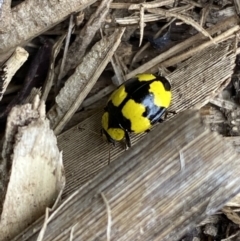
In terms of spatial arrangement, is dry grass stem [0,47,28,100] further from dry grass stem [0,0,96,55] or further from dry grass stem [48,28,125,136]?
dry grass stem [48,28,125,136]

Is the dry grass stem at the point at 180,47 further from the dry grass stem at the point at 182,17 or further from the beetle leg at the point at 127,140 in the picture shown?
the beetle leg at the point at 127,140

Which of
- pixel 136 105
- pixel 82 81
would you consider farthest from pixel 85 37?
pixel 136 105

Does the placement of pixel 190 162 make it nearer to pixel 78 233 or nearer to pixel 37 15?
pixel 78 233

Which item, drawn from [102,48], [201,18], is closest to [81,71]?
[102,48]

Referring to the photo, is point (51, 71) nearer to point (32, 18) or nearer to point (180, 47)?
point (32, 18)

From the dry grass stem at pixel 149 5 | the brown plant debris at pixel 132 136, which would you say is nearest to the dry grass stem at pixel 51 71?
the brown plant debris at pixel 132 136
